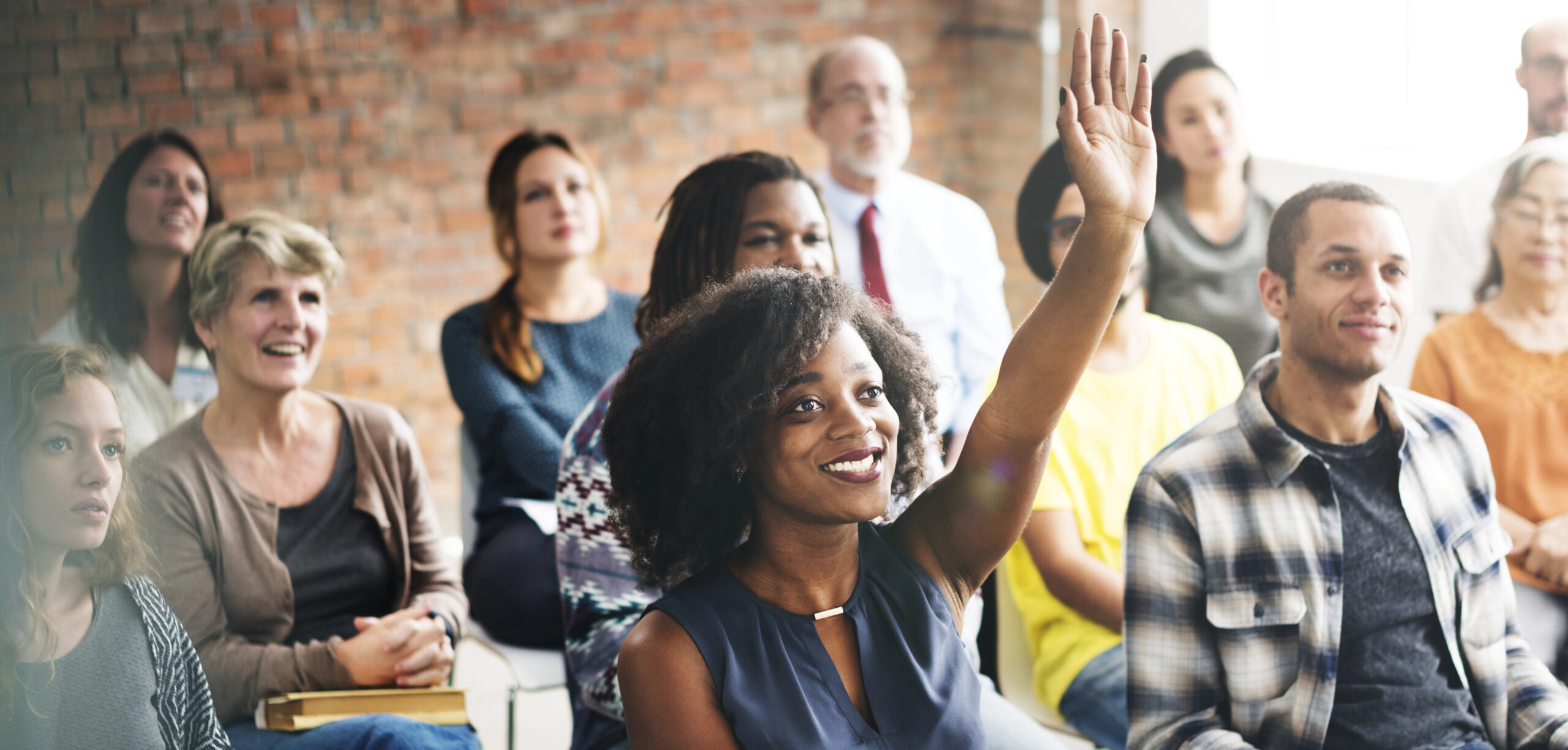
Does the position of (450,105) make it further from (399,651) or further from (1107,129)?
(1107,129)

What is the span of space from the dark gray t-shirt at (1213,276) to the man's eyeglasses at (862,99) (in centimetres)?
76

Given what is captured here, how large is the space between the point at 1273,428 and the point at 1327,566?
215mm

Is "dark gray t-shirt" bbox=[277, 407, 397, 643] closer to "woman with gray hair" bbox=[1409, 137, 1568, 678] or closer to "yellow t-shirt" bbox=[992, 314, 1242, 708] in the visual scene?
"yellow t-shirt" bbox=[992, 314, 1242, 708]

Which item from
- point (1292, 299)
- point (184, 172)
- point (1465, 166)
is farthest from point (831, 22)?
point (1292, 299)

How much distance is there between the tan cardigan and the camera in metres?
2.04

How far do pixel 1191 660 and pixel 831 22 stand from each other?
3.75 metres

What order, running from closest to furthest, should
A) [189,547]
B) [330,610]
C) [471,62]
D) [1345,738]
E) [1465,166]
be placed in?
1. [1345,738]
2. [189,547]
3. [330,610]
4. [1465,166]
5. [471,62]

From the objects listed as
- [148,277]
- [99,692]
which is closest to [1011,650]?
[99,692]

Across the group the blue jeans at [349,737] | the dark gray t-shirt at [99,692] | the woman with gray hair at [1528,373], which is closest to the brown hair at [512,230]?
the blue jeans at [349,737]

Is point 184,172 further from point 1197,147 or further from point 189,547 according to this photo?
point 1197,147

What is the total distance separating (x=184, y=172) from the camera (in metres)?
2.67

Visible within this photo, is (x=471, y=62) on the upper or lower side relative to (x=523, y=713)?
upper

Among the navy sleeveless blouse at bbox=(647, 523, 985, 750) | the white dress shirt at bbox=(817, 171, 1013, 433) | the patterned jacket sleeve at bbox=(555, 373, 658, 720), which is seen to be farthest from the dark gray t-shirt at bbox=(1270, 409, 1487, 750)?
the white dress shirt at bbox=(817, 171, 1013, 433)

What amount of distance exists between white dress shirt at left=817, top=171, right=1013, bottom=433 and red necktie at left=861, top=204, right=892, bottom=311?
0.01 metres
